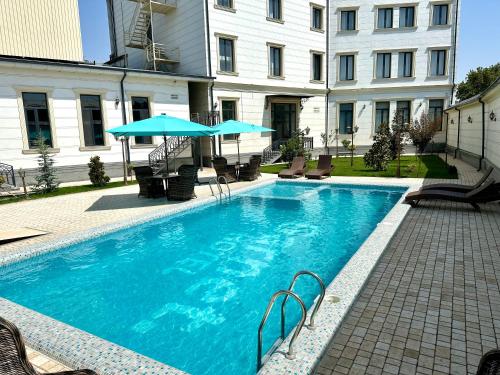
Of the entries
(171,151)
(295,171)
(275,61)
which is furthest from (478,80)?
(171,151)

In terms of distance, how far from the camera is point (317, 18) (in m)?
26.1

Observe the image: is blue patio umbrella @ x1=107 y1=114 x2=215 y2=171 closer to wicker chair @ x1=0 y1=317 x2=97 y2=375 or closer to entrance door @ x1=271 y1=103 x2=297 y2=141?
wicker chair @ x1=0 y1=317 x2=97 y2=375

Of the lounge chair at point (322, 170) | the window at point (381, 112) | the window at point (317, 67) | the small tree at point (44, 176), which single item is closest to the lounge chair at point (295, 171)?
the lounge chair at point (322, 170)

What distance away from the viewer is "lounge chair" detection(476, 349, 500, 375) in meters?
1.96

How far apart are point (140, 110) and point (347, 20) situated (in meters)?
18.2

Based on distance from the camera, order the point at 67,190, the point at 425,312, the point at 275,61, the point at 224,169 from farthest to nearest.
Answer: the point at 275,61 → the point at 224,169 → the point at 67,190 → the point at 425,312

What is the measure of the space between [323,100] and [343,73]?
2.65 metres

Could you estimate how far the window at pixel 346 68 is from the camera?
1064 inches

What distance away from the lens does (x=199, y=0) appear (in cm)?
1966

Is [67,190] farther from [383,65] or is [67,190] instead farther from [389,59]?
[389,59]

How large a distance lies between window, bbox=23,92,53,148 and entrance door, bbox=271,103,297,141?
552 inches

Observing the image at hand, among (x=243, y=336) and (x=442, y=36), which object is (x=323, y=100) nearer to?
(x=442, y=36)

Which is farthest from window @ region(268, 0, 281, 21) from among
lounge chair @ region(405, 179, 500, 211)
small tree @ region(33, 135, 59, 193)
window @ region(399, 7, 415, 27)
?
lounge chair @ region(405, 179, 500, 211)

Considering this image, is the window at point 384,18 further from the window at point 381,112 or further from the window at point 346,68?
the window at point 381,112
